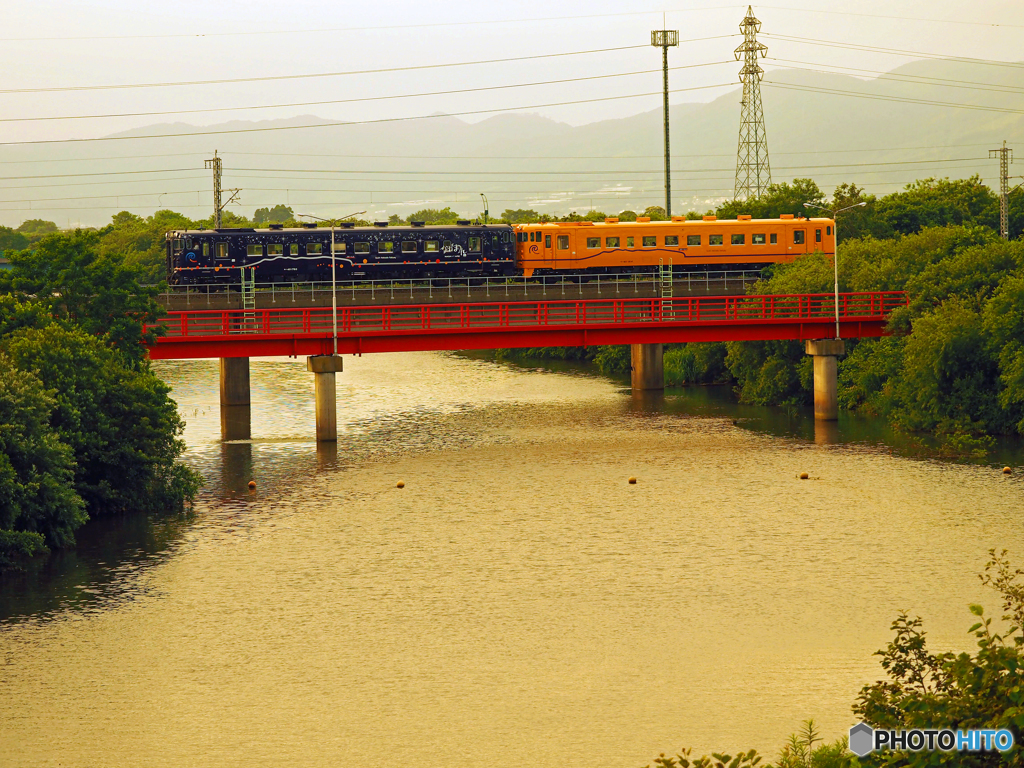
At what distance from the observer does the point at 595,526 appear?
126ft

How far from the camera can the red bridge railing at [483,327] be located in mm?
53969

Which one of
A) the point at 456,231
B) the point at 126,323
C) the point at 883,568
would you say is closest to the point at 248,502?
the point at 126,323

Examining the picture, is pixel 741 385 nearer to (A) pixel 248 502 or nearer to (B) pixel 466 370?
(B) pixel 466 370

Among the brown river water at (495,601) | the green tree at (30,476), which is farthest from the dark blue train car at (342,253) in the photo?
the green tree at (30,476)

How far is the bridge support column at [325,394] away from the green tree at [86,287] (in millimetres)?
7960

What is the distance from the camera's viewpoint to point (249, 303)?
2539 inches

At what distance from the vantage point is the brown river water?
22797mm

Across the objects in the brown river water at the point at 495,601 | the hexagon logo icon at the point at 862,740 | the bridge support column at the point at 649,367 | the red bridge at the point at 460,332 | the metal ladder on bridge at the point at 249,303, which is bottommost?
the brown river water at the point at 495,601

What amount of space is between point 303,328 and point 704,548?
84.2ft

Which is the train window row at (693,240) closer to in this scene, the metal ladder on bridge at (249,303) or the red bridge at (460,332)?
the red bridge at (460,332)

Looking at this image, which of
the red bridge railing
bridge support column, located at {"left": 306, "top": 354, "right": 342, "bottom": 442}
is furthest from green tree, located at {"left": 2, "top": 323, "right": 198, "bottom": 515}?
bridge support column, located at {"left": 306, "top": 354, "right": 342, "bottom": 442}

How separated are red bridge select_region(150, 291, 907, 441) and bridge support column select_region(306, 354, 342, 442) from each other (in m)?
0.04

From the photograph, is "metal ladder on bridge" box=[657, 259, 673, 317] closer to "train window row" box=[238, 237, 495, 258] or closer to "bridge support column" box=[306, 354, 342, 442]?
"train window row" box=[238, 237, 495, 258]

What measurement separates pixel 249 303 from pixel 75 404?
85.4 feet
